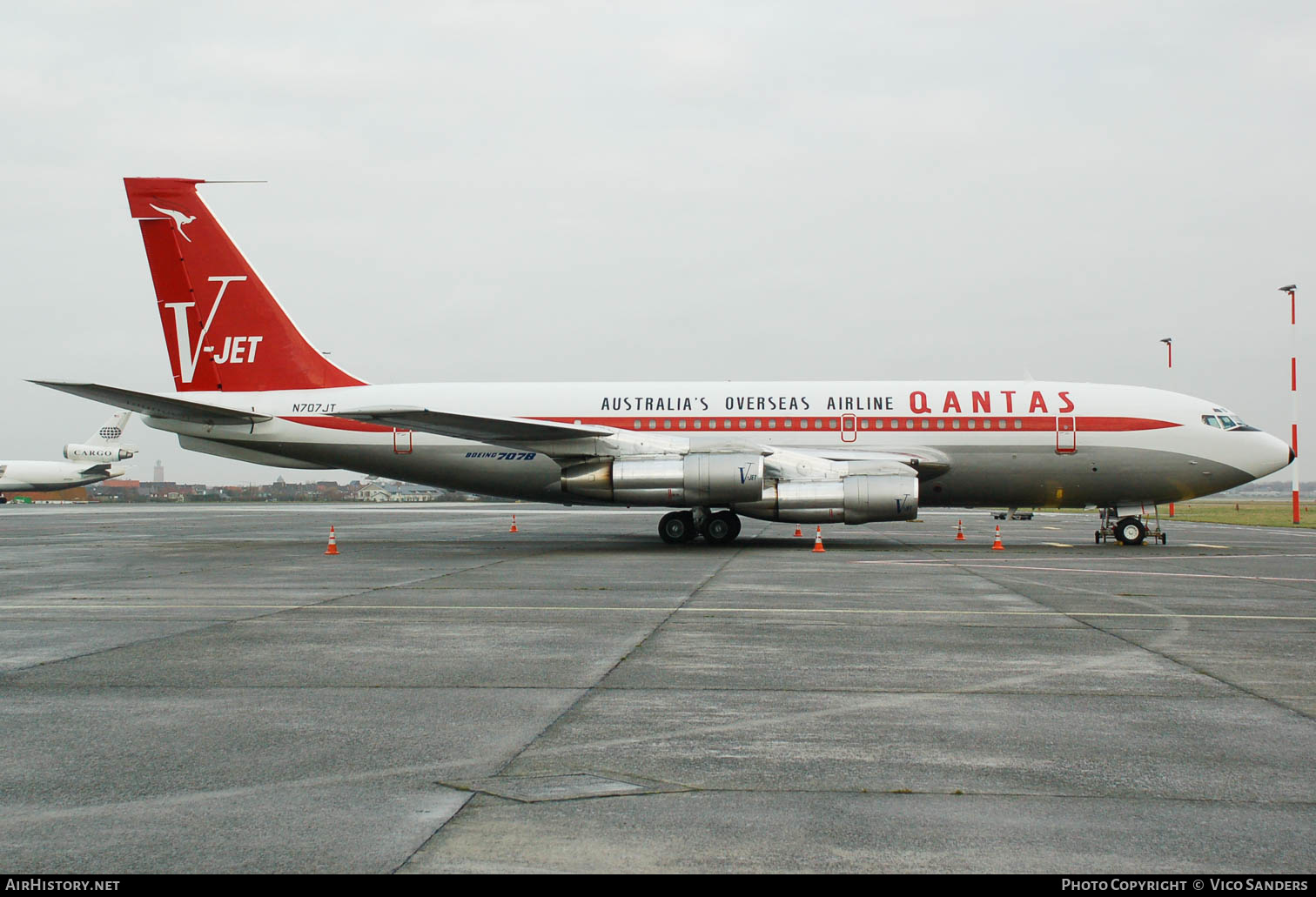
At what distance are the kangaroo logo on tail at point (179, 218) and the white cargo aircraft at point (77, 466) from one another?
5763 centimetres

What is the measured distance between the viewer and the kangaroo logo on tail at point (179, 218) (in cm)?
2472

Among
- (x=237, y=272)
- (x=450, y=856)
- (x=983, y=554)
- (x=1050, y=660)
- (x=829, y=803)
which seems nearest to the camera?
(x=450, y=856)

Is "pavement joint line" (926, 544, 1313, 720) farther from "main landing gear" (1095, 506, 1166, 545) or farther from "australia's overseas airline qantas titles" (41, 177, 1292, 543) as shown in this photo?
"main landing gear" (1095, 506, 1166, 545)

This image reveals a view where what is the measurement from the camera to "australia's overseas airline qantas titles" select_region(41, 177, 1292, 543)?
74.0 feet

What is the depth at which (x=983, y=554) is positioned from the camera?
69.8 ft

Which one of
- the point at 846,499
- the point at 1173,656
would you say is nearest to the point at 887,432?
the point at 846,499

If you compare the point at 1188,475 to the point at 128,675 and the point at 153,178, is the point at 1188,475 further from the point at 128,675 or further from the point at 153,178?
the point at 153,178

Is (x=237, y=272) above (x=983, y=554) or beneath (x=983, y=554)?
above

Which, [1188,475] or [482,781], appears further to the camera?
[1188,475]

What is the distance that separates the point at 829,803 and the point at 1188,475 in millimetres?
22370

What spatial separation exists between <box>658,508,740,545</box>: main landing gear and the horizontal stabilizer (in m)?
2.81

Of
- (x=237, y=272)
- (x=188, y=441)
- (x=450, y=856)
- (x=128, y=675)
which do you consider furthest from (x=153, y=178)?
(x=450, y=856)

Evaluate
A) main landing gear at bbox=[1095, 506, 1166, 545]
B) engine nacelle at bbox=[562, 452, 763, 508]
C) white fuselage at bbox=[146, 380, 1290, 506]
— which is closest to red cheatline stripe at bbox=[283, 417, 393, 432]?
white fuselage at bbox=[146, 380, 1290, 506]

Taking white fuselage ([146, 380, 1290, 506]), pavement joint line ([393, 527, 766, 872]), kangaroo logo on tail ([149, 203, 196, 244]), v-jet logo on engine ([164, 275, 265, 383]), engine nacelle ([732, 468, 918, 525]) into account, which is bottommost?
pavement joint line ([393, 527, 766, 872])
